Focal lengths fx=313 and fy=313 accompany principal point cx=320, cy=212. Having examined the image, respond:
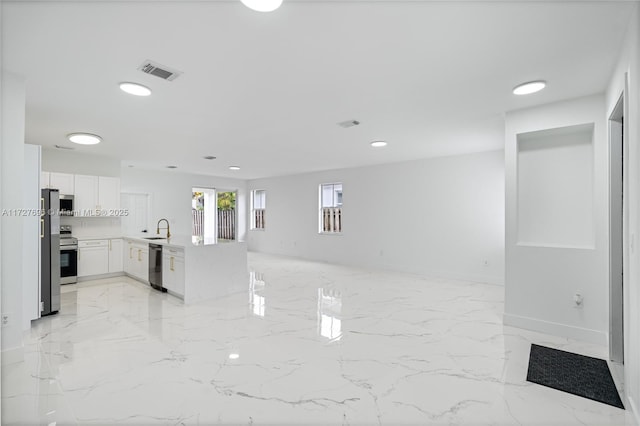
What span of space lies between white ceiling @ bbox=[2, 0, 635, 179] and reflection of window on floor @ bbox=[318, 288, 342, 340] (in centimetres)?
241

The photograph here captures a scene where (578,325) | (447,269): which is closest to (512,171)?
(578,325)

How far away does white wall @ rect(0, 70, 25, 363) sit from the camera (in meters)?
2.60

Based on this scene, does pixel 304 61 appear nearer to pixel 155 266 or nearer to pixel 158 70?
pixel 158 70

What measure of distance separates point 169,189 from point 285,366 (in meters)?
7.22

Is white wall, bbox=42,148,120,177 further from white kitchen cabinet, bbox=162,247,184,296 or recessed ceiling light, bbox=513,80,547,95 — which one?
recessed ceiling light, bbox=513,80,547,95

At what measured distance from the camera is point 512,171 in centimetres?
351

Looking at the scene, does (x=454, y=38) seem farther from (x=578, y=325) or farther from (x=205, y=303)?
(x=205, y=303)

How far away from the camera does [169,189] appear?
841cm

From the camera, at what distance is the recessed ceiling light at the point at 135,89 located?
2.81 meters

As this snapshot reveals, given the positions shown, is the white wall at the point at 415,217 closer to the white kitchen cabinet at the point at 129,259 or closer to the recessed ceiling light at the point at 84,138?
the white kitchen cabinet at the point at 129,259

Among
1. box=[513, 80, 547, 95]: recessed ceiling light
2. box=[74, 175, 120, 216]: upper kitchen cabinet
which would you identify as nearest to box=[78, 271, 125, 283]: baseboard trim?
box=[74, 175, 120, 216]: upper kitchen cabinet

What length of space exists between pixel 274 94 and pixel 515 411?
10.3 ft

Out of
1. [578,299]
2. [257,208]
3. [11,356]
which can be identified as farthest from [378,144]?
[257,208]

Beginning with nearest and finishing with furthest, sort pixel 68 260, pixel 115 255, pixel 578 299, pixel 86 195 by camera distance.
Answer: pixel 578 299 → pixel 68 260 → pixel 86 195 → pixel 115 255
